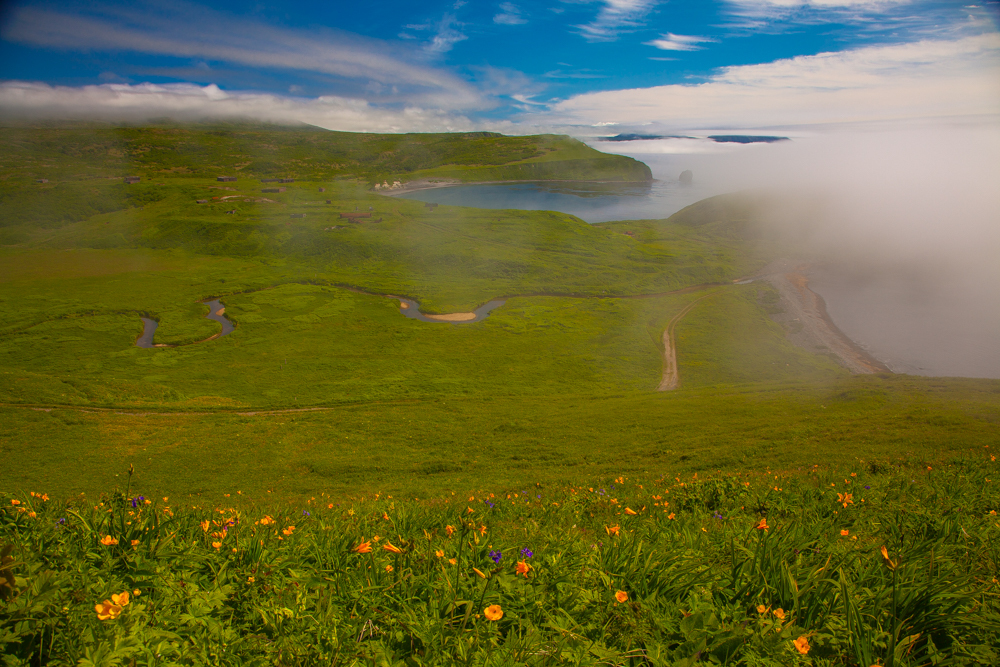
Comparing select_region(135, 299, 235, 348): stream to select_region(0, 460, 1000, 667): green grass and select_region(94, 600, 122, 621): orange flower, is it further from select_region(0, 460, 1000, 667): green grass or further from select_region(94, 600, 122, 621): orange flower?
select_region(94, 600, 122, 621): orange flower

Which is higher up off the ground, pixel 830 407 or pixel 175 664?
pixel 175 664

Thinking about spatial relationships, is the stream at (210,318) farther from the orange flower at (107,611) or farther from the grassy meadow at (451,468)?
the orange flower at (107,611)

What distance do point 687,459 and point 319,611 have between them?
89.7 ft

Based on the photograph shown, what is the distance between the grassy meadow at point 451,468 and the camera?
3.41 metres

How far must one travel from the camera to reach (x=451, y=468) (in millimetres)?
30125

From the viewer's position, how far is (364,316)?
78625 mm

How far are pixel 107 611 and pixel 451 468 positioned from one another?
28.0 meters

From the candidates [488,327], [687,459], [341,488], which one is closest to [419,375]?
[488,327]

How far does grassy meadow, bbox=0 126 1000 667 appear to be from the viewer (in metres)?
3.41

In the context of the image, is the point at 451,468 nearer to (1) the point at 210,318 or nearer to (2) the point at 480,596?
(2) the point at 480,596

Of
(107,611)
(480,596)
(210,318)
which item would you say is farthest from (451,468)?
(210,318)

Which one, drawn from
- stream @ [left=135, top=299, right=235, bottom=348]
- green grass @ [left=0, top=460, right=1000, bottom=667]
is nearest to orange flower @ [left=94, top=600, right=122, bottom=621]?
green grass @ [left=0, top=460, right=1000, bottom=667]

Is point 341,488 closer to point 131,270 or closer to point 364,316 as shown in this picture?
point 364,316

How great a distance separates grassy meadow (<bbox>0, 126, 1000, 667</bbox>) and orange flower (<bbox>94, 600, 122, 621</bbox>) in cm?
2
